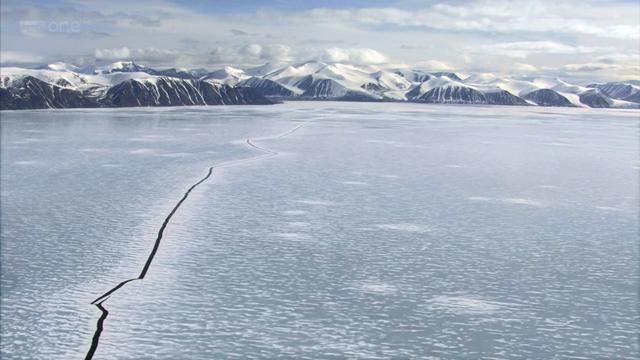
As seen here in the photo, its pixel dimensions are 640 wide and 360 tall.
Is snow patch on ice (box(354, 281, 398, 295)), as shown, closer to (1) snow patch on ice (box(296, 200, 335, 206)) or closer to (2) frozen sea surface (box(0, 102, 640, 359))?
(2) frozen sea surface (box(0, 102, 640, 359))

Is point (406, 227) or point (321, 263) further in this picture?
point (406, 227)

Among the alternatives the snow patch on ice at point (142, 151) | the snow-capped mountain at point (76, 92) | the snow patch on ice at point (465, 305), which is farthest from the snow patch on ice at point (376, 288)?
the snow-capped mountain at point (76, 92)

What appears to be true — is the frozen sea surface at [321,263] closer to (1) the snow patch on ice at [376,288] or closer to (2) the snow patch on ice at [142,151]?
(1) the snow patch on ice at [376,288]

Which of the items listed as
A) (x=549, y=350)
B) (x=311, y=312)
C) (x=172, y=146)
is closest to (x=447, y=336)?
(x=549, y=350)

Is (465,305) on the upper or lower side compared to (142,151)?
upper

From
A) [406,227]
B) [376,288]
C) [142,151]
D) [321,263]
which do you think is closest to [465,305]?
[376,288]

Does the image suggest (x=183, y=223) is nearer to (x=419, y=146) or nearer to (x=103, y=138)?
(x=419, y=146)

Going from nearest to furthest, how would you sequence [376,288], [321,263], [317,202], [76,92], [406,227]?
[376,288] < [321,263] < [406,227] < [317,202] < [76,92]

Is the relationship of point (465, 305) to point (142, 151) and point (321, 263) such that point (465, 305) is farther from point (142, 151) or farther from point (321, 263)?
point (142, 151)

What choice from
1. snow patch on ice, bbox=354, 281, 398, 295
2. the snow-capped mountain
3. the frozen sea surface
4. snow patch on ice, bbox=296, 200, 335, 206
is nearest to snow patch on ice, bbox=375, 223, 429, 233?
the frozen sea surface
